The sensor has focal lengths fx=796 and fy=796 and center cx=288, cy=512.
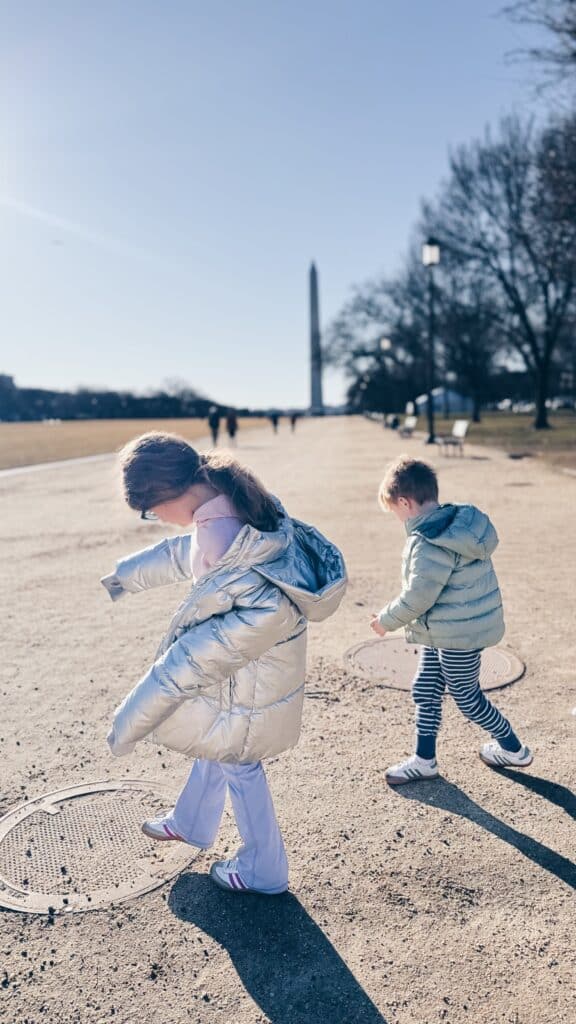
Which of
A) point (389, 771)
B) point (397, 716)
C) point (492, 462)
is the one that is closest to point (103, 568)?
point (397, 716)

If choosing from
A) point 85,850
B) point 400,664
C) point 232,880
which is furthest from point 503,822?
point 400,664

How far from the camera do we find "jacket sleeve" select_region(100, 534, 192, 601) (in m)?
3.03

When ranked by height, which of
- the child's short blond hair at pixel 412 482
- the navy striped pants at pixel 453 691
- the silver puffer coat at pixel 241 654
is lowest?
the navy striped pants at pixel 453 691

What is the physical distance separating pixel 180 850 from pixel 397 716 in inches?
60.6

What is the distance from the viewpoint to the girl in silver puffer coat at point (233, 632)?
2.45 metres

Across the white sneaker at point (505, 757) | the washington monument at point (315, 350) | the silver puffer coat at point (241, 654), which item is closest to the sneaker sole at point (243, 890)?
the silver puffer coat at point (241, 654)

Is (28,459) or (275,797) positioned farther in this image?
(28,459)

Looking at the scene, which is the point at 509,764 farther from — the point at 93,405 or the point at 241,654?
the point at 93,405

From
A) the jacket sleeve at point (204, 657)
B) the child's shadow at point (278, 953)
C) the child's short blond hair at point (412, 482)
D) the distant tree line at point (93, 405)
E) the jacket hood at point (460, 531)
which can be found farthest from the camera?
the distant tree line at point (93, 405)

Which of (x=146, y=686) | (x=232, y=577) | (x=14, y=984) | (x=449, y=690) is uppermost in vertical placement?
(x=232, y=577)

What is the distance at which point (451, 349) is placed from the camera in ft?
145

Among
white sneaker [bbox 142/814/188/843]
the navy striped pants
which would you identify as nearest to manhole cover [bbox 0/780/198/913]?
white sneaker [bbox 142/814/188/843]

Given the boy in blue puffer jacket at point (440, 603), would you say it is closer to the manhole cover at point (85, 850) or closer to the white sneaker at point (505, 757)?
the white sneaker at point (505, 757)

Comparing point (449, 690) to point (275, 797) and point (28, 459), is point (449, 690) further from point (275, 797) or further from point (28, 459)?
point (28, 459)
